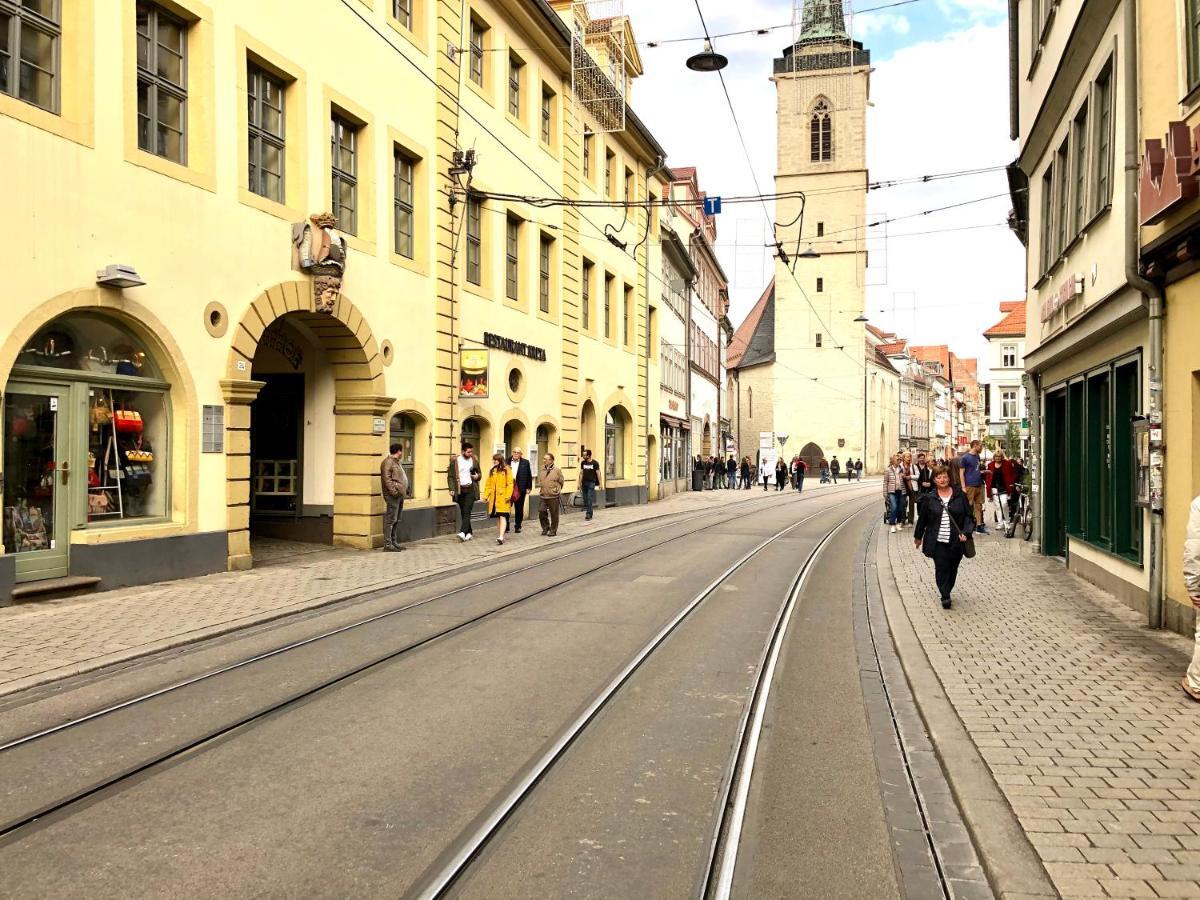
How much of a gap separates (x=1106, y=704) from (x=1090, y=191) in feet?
26.2

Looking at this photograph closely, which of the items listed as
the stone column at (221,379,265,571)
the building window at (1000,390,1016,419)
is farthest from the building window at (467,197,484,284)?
the building window at (1000,390,1016,419)

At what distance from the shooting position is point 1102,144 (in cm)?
1209

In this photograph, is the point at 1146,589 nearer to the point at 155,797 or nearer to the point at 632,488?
the point at 155,797

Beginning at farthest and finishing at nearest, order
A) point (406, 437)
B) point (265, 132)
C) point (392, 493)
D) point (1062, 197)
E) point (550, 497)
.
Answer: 1. point (550, 497)
2. point (406, 437)
3. point (392, 493)
4. point (265, 132)
5. point (1062, 197)

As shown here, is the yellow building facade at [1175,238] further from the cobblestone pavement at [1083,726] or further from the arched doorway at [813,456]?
the arched doorway at [813,456]

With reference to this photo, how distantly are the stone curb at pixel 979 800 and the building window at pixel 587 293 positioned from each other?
22075mm

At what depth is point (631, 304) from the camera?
34.3 m

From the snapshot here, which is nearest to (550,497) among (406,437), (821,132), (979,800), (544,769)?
(406,437)

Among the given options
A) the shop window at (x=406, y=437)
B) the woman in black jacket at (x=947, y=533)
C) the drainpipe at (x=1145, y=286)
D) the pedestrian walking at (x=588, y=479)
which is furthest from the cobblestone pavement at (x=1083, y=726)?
the pedestrian walking at (x=588, y=479)

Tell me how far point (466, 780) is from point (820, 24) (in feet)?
241

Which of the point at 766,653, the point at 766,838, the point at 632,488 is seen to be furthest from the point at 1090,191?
the point at 632,488

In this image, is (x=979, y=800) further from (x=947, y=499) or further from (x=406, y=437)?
(x=406, y=437)

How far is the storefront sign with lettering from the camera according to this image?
2191cm

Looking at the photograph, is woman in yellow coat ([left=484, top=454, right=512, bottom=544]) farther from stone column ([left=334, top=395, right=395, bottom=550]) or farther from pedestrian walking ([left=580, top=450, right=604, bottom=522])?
pedestrian walking ([left=580, top=450, right=604, bottom=522])
